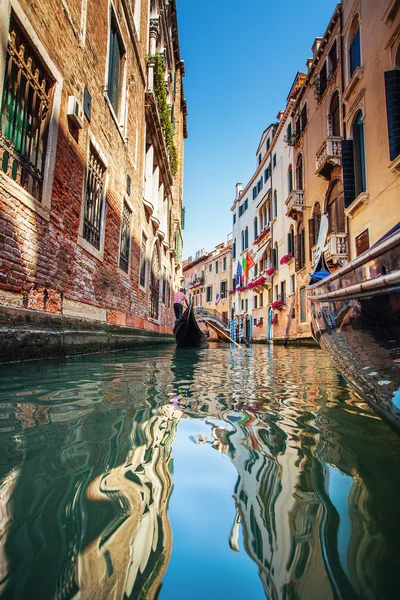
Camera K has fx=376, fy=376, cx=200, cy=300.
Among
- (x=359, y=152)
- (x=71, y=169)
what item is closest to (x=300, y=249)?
(x=359, y=152)

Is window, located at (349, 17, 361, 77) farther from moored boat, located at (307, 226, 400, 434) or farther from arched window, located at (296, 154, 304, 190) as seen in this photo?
moored boat, located at (307, 226, 400, 434)

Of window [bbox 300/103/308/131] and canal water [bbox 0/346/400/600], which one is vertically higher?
window [bbox 300/103/308/131]

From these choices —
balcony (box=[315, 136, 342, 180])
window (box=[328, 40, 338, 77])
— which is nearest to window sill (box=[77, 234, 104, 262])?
balcony (box=[315, 136, 342, 180])

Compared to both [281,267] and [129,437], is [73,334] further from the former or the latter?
[281,267]

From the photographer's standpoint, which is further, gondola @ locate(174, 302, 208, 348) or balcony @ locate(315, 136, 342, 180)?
balcony @ locate(315, 136, 342, 180)

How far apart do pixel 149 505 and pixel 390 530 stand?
39 centimetres

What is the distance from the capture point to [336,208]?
1009 cm

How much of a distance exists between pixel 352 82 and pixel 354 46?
1226 millimetres

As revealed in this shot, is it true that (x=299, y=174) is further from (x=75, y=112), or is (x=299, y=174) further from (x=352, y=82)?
(x=75, y=112)

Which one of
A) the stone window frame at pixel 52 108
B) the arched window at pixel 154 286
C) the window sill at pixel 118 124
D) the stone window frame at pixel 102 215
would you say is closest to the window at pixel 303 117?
the arched window at pixel 154 286

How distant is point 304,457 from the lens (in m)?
0.92

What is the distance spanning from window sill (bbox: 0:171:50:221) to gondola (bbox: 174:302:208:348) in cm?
508

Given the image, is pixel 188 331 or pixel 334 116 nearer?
pixel 188 331

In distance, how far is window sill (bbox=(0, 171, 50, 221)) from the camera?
2.65 metres
